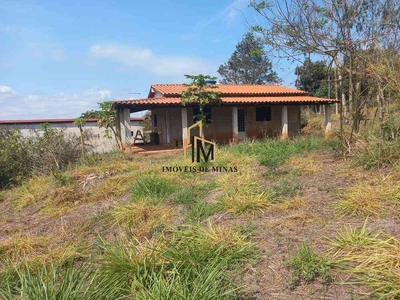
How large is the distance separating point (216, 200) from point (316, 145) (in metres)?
5.05

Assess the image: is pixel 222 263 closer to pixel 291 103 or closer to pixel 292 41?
pixel 292 41

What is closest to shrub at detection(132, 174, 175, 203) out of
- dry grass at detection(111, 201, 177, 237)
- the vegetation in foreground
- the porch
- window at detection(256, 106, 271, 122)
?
the vegetation in foreground

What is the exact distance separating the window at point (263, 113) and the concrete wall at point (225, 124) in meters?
0.19

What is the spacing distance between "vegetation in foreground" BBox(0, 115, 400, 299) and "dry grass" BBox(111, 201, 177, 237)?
0.02 m

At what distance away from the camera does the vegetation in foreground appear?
2445 millimetres

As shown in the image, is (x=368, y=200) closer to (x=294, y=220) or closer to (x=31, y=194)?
(x=294, y=220)

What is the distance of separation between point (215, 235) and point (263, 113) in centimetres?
1400

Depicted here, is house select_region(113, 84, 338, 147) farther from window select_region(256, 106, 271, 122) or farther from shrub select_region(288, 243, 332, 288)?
shrub select_region(288, 243, 332, 288)

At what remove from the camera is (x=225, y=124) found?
15.8 m

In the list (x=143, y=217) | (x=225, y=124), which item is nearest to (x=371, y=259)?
(x=143, y=217)

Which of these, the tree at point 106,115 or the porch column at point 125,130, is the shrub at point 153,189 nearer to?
the porch column at point 125,130

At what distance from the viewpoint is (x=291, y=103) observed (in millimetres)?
14594

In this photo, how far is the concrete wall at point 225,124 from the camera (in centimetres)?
1493

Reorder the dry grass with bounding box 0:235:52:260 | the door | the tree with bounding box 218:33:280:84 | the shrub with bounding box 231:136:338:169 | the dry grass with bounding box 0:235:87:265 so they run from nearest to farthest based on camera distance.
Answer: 1. the dry grass with bounding box 0:235:87:265
2. the dry grass with bounding box 0:235:52:260
3. the shrub with bounding box 231:136:338:169
4. the door
5. the tree with bounding box 218:33:280:84
